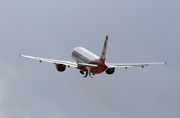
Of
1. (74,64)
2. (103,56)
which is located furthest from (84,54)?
(103,56)

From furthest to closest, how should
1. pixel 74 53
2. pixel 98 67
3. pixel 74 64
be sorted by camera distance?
pixel 74 53, pixel 74 64, pixel 98 67

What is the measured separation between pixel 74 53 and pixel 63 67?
27.0 ft

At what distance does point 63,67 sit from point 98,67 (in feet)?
43.5

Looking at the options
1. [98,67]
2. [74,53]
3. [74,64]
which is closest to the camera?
[98,67]

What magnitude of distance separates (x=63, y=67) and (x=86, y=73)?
22.0 feet

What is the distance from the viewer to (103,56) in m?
113

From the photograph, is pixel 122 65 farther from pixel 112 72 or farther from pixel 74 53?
pixel 74 53

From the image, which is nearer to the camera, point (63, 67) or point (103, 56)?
point (103, 56)

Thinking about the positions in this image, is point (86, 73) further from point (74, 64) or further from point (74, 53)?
point (74, 53)

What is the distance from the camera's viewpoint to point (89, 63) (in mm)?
118125

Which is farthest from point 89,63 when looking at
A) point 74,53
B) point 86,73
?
point 74,53

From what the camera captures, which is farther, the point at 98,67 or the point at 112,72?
the point at 112,72

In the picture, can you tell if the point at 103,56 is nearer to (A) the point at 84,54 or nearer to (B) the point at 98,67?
(B) the point at 98,67

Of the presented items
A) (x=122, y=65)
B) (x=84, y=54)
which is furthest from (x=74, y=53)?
(x=122, y=65)
